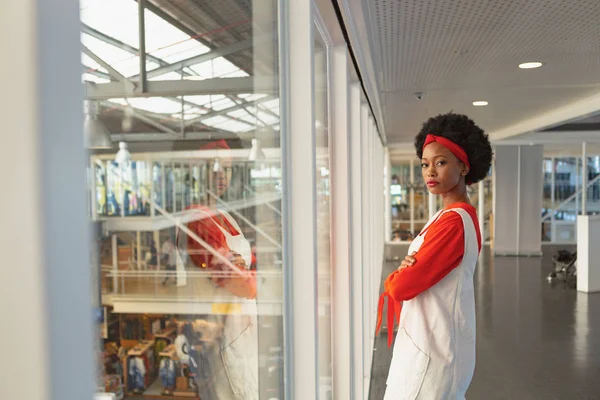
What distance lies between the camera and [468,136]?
225cm

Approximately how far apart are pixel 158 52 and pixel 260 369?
0.96 metres

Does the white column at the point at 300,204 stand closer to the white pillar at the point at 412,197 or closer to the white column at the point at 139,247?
the white column at the point at 139,247

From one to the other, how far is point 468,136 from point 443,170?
0.20 meters

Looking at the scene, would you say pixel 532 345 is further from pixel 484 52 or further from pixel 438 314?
pixel 438 314

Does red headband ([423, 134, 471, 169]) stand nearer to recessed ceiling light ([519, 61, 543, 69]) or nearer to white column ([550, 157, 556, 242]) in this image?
recessed ceiling light ([519, 61, 543, 69])

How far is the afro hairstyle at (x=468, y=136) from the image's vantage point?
2.24m

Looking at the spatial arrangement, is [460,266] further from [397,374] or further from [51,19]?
[51,19]

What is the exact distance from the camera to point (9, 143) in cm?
32

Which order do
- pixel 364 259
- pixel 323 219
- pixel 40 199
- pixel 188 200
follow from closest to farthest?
pixel 40 199, pixel 188 200, pixel 323 219, pixel 364 259

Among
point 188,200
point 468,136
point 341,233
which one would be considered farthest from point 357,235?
point 188,200

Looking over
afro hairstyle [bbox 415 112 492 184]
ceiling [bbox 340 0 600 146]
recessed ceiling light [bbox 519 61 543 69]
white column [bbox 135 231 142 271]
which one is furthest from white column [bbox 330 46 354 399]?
recessed ceiling light [bbox 519 61 543 69]

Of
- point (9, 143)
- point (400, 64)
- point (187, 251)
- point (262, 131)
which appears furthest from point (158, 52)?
point (400, 64)

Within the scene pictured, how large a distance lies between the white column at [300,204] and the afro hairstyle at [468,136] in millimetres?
908

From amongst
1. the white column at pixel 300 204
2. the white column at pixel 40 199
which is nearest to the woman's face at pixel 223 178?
the white column at pixel 300 204
